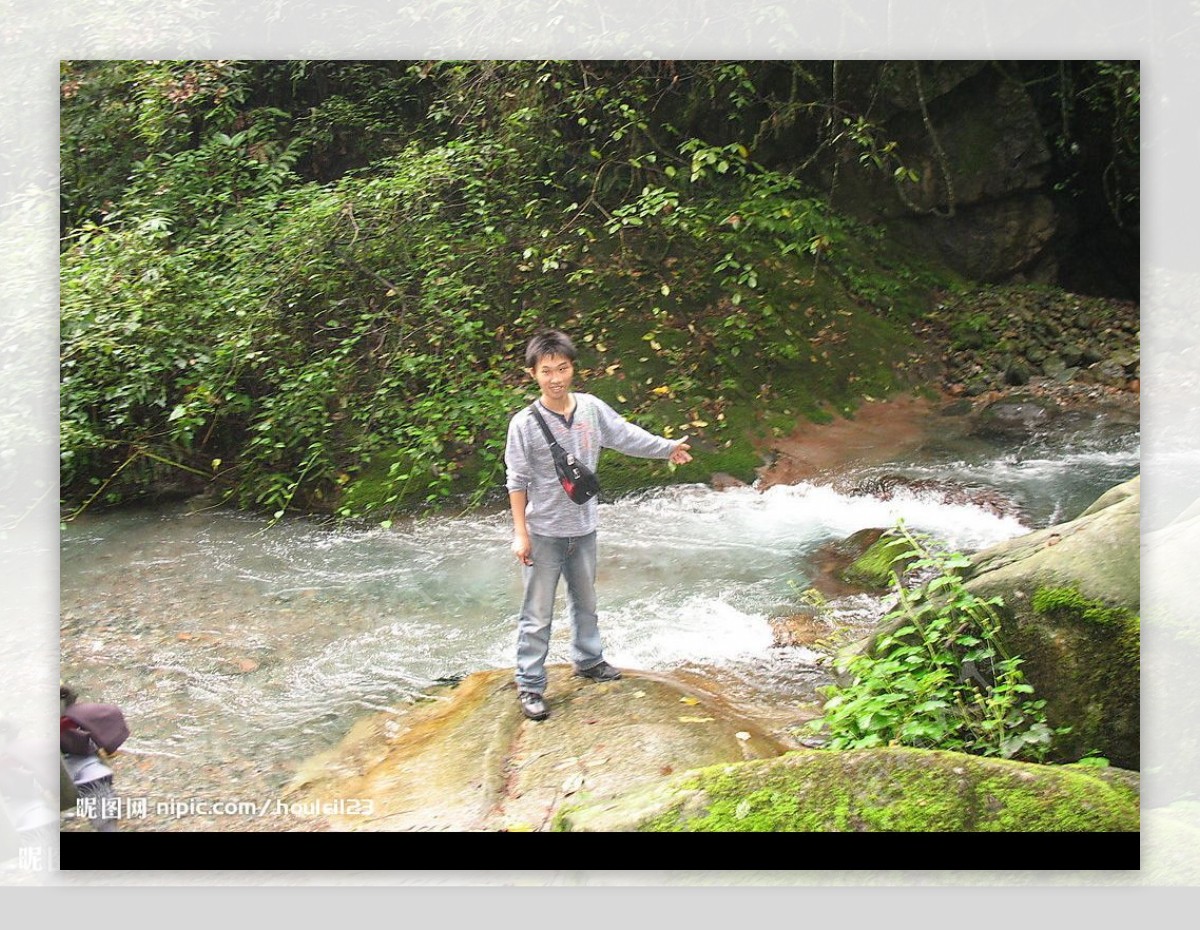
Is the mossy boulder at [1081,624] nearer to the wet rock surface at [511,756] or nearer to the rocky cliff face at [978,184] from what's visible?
the wet rock surface at [511,756]

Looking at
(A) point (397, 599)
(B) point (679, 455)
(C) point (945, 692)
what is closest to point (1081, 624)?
(C) point (945, 692)

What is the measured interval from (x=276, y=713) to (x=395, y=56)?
7.24 feet

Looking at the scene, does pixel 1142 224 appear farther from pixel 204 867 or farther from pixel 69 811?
pixel 69 811

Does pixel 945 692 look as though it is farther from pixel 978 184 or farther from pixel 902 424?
pixel 978 184

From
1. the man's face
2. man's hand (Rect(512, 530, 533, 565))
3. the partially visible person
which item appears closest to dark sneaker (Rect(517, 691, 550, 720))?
man's hand (Rect(512, 530, 533, 565))

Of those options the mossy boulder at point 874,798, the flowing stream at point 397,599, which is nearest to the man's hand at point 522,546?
the flowing stream at point 397,599

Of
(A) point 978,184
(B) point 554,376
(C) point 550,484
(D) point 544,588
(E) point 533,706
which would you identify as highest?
(A) point 978,184

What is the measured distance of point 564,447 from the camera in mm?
3414

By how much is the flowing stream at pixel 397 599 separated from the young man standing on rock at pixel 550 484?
6.6 inches

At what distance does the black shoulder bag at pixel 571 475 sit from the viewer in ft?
11.1

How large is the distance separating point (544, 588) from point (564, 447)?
0.44 m

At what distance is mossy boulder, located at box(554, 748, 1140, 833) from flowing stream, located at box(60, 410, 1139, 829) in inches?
11.9

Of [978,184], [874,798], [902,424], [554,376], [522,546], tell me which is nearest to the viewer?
[874,798]

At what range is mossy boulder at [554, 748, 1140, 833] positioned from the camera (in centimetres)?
318
